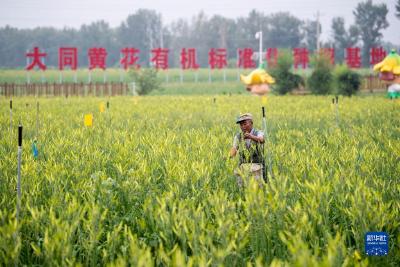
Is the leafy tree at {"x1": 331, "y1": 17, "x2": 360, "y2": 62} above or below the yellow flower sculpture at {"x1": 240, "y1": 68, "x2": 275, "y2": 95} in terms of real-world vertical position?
above

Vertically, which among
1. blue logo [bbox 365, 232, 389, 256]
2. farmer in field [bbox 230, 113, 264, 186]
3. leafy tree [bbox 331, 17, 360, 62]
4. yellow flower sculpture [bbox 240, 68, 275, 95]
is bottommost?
blue logo [bbox 365, 232, 389, 256]

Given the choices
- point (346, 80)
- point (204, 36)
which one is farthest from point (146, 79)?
point (204, 36)

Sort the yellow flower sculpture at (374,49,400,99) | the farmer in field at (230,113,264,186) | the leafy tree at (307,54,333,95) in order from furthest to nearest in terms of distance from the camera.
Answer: the leafy tree at (307,54,333,95) < the yellow flower sculpture at (374,49,400,99) < the farmer in field at (230,113,264,186)

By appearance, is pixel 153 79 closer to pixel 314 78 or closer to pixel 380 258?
pixel 314 78

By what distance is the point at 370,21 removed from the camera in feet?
241

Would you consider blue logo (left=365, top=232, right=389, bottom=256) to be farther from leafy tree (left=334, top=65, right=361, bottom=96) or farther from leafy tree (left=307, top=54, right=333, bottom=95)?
leafy tree (left=334, top=65, right=361, bottom=96)

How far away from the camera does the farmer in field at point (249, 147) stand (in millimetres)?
4902

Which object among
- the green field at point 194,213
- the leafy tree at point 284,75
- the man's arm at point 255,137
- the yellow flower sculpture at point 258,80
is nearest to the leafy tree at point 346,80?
the leafy tree at point 284,75

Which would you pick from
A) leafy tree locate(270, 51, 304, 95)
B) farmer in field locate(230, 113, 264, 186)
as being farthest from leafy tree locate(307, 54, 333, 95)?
farmer in field locate(230, 113, 264, 186)

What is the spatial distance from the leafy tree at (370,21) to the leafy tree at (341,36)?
115 cm

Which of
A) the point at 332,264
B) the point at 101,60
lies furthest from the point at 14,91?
the point at 332,264

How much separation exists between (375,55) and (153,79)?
18.4 metres

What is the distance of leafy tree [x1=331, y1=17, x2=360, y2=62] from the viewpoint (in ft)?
240

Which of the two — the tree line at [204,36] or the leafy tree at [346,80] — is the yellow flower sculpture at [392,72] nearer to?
the leafy tree at [346,80]
